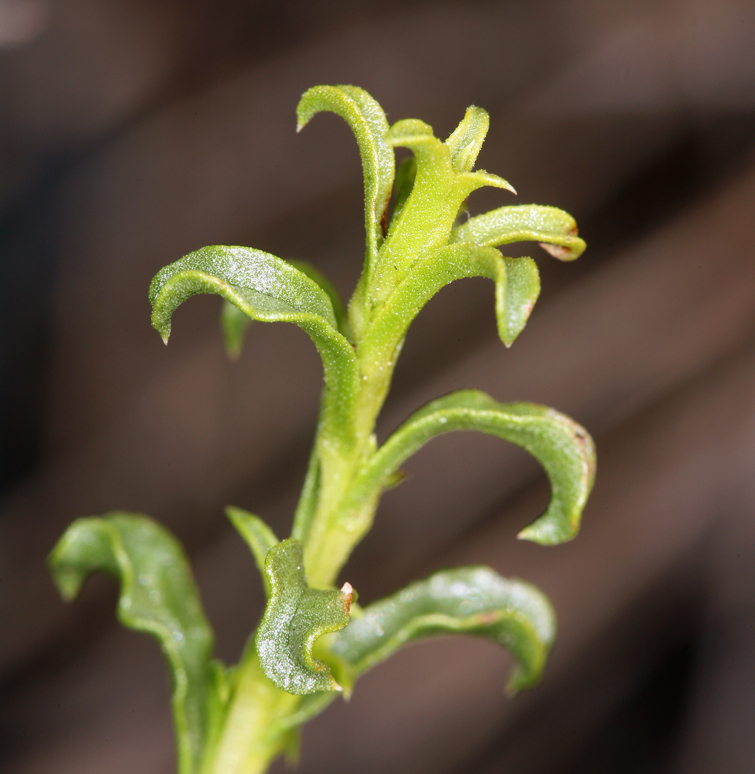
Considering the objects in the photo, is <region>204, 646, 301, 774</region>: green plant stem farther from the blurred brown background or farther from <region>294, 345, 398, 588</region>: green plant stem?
the blurred brown background

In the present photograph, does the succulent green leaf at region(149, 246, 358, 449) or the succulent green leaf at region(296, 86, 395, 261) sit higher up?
the succulent green leaf at region(296, 86, 395, 261)

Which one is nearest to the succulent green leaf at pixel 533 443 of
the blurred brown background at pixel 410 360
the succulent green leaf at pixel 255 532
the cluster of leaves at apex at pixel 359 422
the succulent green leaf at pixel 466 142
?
the cluster of leaves at apex at pixel 359 422

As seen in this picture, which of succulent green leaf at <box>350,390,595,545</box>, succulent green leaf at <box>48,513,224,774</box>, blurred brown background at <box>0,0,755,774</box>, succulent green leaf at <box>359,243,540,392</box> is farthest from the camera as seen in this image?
blurred brown background at <box>0,0,755,774</box>

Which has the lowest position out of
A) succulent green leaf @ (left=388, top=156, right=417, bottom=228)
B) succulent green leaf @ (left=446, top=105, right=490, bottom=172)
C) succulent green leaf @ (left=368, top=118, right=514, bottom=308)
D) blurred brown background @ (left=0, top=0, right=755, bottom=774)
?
succulent green leaf @ (left=368, top=118, right=514, bottom=308)

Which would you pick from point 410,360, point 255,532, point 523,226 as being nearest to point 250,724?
point 255,532

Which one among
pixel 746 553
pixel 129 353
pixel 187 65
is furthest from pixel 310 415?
pixel 746 553

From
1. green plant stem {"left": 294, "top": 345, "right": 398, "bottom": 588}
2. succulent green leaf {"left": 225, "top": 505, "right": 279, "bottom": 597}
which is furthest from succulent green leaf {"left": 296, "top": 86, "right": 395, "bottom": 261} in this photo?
succulent green leaf {"left": 225, "top": 505, "right": 279, "bottom": 597}

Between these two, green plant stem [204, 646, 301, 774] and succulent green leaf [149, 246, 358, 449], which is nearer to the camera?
succulent green leaf [149, 246, 358, 449]

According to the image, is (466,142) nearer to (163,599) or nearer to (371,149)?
(371,149)
